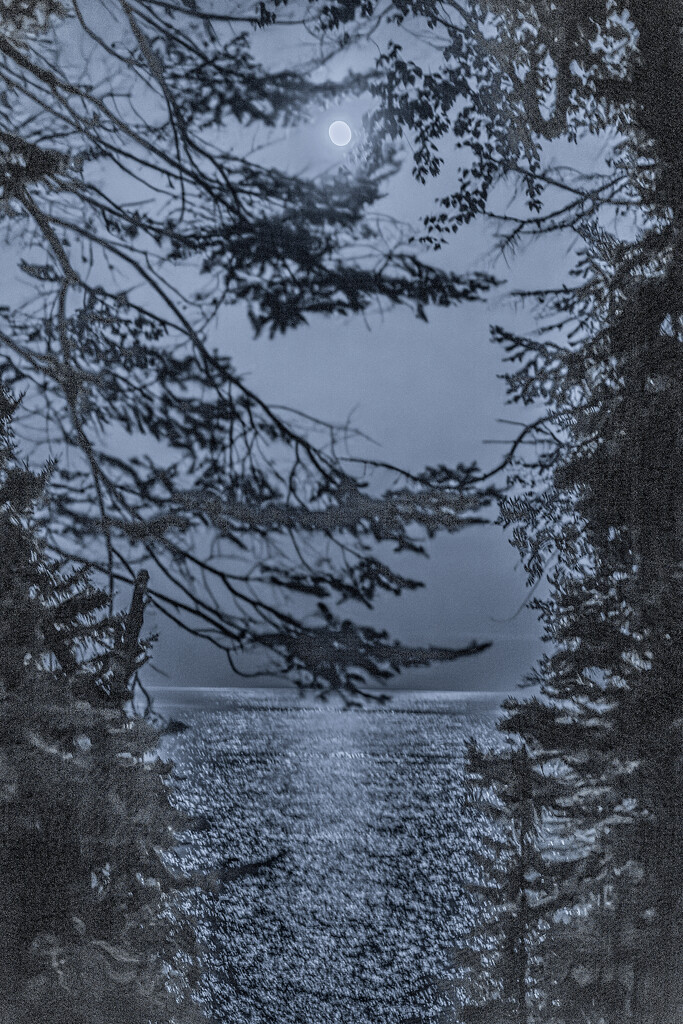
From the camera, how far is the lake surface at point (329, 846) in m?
0.93

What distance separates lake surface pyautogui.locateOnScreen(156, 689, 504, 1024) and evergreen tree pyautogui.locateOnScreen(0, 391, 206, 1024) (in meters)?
0.06

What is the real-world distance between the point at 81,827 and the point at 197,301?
0.76 m

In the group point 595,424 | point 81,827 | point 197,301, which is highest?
point 197,301

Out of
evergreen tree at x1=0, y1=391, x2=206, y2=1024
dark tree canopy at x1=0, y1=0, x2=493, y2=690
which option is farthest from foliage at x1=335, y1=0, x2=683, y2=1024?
evergreen tree at x1=0, y1=391, x2=206, y2=1024

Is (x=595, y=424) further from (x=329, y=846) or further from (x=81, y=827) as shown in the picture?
(x=81, y=827)

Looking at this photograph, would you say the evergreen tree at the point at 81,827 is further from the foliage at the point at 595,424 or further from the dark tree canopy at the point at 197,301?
the foliage at the point at 595,424

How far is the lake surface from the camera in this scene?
3.05 ft

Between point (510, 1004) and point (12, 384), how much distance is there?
1.09 meters

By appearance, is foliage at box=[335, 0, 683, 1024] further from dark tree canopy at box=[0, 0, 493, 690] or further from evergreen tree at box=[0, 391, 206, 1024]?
evergreen tree at box=[0, 391, 206, 1024]

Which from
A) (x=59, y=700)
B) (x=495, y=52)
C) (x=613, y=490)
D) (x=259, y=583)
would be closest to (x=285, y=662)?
(x=259, y=583)

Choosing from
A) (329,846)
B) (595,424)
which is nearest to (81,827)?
(329,846)

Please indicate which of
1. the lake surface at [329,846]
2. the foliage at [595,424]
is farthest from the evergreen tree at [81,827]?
the foliage at [595,424]

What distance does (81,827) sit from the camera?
1012 mm

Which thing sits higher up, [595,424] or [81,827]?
[595,424]
